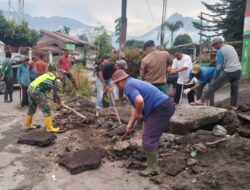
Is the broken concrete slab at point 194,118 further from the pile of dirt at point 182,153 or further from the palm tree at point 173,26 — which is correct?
the palm tree at point 173,26

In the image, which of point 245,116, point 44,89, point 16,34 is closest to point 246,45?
point 245,116

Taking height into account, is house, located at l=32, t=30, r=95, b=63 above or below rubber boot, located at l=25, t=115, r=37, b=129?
above

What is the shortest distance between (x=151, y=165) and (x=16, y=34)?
32.0 m

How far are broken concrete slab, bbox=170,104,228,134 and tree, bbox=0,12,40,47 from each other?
29608 mm

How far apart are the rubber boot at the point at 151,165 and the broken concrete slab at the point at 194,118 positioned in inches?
A: 66.8

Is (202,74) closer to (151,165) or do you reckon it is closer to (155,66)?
(155,66)

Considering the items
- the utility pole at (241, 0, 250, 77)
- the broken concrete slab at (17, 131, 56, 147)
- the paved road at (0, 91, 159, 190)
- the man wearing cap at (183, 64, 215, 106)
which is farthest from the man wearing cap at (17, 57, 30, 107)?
the utility pole at (241, 0, 250, 77)

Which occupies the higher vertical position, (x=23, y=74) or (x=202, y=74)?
(x=202, y=74)

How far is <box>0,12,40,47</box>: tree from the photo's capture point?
33281mm

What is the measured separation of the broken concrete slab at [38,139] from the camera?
651cm

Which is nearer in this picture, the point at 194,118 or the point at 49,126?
the point at 194,118

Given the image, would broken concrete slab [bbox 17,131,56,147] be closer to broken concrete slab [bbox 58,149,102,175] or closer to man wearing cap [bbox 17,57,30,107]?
broken concrete slab [bbox 58,149,102,175]

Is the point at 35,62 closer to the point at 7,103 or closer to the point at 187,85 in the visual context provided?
the point at 7,103

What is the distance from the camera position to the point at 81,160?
17.5 feet
